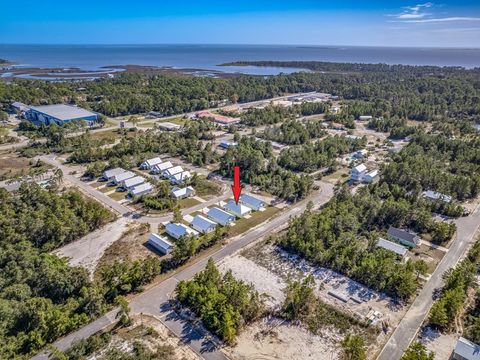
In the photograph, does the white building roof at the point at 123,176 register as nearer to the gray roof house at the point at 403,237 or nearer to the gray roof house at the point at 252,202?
the gray roof house at the point at 252,202

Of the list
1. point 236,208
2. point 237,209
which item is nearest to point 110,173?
point 236,208

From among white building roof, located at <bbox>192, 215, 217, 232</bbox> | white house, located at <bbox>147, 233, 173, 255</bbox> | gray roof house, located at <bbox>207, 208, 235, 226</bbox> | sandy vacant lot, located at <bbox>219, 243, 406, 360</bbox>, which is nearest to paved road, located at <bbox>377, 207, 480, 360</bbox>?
sandy vacant lot, located at <bbox>219, 243, 406, 360</bbox>

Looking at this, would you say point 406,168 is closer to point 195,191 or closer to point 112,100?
point 195,191

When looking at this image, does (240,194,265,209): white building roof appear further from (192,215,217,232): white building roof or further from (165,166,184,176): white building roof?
(165,166,184,176): white building roof

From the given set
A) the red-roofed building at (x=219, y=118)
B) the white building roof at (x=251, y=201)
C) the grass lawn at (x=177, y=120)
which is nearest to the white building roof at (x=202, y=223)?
the white building roof at (x=251, y=201)

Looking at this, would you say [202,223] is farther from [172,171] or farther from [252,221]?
[172,171]
